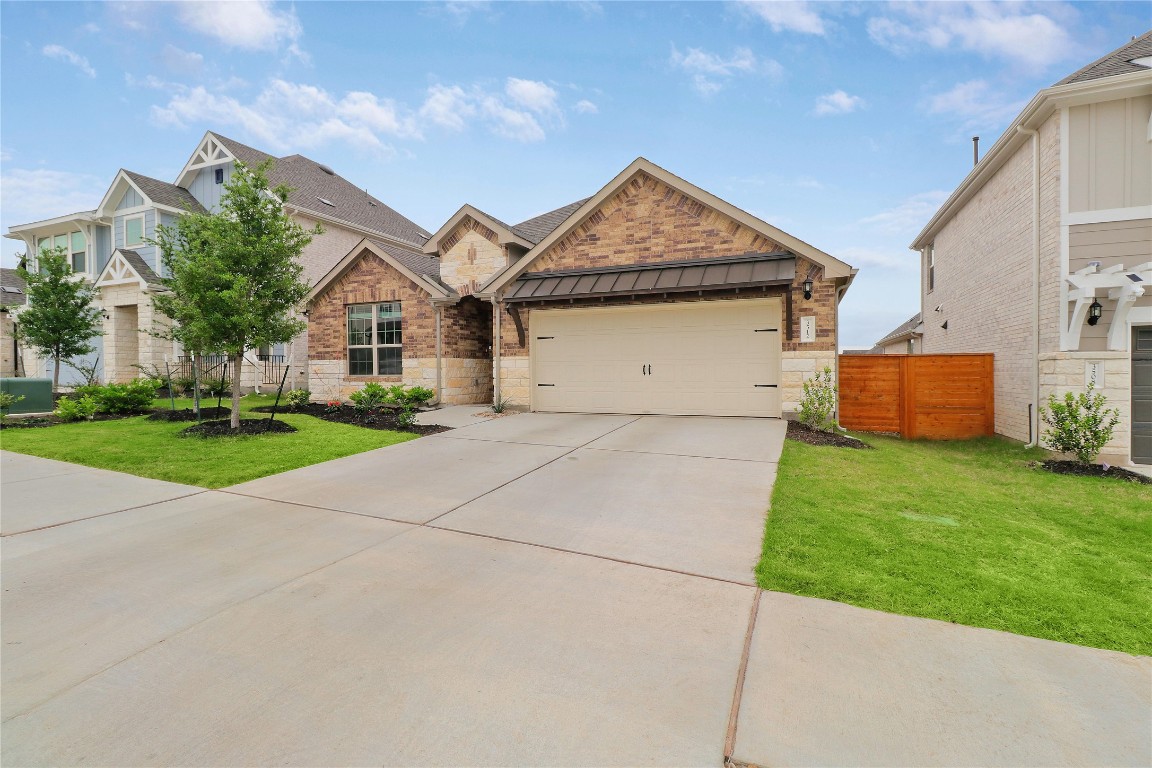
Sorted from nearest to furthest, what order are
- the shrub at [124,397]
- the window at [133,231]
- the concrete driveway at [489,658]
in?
the concrete driveway at [489,658] → the shrub at [124,397] → the window at [133,231]

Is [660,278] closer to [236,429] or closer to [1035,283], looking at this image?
[1035,283]

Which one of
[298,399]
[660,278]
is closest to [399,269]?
[298,399]

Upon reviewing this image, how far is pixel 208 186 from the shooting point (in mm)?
21078

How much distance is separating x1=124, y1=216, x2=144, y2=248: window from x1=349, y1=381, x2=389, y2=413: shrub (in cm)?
1529

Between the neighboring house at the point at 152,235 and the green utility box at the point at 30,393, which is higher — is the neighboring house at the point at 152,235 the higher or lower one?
the higher one

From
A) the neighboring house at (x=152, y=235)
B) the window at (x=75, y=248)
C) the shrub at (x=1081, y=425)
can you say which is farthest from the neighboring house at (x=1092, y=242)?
the window at (x=75, y=248)

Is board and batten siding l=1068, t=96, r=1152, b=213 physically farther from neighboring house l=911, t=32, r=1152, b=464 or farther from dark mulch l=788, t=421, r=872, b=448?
dark mulch l=788, t=421, r=872, b=448

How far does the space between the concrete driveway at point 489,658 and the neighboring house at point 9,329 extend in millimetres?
27718

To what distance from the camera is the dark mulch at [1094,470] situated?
735cm

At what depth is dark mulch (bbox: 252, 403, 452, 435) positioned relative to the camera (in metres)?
10.3

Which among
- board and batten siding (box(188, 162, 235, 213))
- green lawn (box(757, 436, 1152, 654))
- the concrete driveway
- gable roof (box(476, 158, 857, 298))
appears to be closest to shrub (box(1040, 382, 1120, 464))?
green lawn (box(757, 436, 1152, 654))

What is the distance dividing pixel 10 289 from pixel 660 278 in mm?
35511

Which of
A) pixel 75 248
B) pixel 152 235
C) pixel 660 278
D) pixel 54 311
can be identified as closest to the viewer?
pixel 660 278

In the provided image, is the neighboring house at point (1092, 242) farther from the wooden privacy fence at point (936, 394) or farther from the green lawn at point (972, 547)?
the green lawn at point (972, 547)
